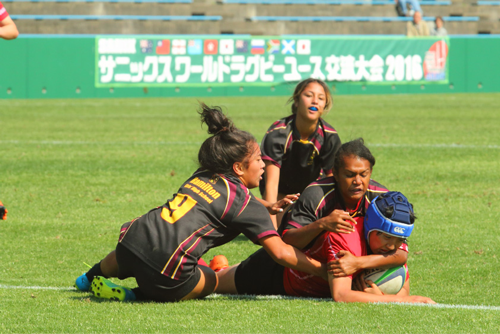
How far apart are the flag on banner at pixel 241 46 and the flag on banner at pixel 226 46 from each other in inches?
8.4

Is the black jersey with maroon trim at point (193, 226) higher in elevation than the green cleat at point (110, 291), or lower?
higher

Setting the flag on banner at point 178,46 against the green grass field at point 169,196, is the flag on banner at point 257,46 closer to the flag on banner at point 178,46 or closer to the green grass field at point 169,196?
the flag on banner at point 178,46

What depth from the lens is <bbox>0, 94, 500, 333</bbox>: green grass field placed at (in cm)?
383

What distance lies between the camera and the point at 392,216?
13.1 ft

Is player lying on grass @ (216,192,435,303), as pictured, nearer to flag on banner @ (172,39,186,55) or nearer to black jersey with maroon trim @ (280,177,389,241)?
black jersey with maroon trim @ (280,177,389,241)

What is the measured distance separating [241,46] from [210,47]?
1098mm

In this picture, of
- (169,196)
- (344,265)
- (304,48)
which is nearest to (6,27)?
(169,196)

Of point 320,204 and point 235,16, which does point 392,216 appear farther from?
point 235,16

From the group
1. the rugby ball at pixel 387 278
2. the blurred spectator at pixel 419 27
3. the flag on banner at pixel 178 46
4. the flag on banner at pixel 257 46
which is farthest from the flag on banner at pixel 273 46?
the rugby ball at pixel 387 278

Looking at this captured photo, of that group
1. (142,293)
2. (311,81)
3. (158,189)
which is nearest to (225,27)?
(158,189)

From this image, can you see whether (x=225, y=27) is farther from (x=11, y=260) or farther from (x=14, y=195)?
(x=11, y=260)

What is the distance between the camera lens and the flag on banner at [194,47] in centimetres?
2394

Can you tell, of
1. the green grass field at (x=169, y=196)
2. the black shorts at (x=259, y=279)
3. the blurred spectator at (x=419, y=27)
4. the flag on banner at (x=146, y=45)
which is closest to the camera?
the green grass field at (x=169, y=196)

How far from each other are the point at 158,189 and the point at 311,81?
10.1ft
